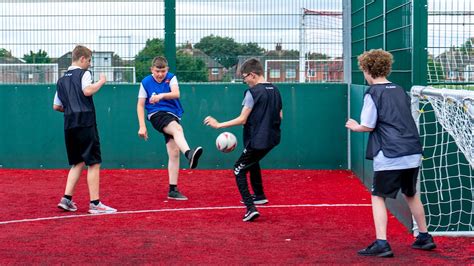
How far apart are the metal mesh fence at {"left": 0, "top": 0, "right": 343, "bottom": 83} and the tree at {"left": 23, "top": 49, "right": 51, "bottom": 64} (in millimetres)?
24

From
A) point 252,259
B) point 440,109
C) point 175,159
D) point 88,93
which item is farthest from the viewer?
point 175,159

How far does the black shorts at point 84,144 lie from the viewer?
33.4ft

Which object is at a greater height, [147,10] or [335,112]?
[147,10]

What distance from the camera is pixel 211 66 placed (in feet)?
48.8

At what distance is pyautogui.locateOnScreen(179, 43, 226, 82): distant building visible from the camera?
14758 mm

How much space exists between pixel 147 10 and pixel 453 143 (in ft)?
23.7

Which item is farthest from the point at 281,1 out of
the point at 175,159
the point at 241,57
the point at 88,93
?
the point at 88,93

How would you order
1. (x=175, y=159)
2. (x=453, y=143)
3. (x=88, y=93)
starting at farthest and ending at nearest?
(x=175, y=159), (x=88, y=93), (x=453, y=143)

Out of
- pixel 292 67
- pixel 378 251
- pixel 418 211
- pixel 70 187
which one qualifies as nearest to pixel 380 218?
pixel 378 251

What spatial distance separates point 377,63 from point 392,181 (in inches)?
41.8

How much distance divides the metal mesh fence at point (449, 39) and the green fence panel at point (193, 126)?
200 inches

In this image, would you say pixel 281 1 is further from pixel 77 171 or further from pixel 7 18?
pixel 77 171

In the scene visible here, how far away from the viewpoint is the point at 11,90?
49.3 ft

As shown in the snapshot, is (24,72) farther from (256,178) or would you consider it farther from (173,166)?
(256,178)
